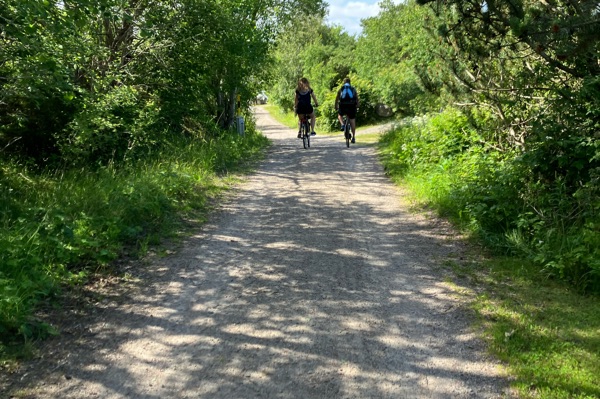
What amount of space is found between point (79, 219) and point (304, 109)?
8.97 meters

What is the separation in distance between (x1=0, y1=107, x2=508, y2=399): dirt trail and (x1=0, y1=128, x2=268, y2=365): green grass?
1.48ft

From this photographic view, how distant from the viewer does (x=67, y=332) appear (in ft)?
12.8

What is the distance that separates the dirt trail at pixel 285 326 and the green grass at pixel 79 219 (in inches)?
17.8

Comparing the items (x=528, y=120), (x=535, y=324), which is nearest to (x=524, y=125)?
(x=528, y=120)

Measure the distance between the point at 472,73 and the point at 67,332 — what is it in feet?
20.6

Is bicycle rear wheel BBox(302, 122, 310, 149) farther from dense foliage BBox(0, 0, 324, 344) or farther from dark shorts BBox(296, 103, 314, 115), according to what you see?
dense foliage BBox(0, 0, 324, 344)

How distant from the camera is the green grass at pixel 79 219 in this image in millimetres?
4168

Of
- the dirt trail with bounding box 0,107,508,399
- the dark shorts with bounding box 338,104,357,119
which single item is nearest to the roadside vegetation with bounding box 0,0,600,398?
the dirt trail with bounding box 0,107,508,399

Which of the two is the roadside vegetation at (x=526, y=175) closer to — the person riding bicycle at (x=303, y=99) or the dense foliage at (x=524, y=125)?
the dense foliage at (x=524, y=125)

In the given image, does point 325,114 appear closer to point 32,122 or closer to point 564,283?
point 32,122

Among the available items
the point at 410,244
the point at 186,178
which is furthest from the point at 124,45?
the point at 410,244

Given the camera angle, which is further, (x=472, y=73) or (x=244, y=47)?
(x=244, y=47)

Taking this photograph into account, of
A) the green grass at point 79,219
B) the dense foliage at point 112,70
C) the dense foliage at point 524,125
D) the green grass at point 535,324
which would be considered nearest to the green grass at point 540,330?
the green grass at point 535,324

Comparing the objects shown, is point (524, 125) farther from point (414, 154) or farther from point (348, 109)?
point (348, 109)
